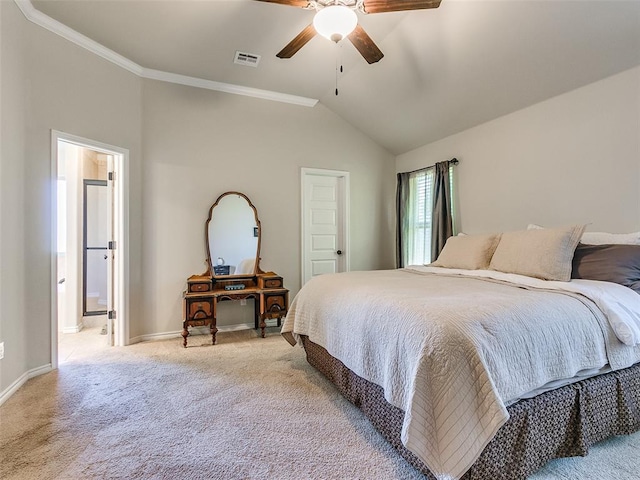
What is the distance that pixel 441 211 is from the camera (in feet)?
13.2

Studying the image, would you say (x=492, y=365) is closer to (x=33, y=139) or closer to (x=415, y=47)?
(x=415, y=47)

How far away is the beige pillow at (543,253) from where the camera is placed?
87.7 inches

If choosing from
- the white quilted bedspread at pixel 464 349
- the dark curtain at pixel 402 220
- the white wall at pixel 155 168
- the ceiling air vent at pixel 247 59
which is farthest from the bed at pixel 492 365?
the ceiling air vent at pixel 247 59

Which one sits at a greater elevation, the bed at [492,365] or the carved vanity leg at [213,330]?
the bed at [492,365]

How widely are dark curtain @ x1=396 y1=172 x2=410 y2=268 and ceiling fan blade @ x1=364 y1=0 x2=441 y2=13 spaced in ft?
9.09

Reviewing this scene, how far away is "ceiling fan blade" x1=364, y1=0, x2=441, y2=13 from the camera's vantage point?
6.59ft

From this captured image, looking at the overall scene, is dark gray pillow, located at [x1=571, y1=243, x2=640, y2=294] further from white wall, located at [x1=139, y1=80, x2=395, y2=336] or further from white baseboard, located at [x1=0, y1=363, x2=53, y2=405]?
white baseboard, located at [x1=0, y1=363, x2=53, y2=405]

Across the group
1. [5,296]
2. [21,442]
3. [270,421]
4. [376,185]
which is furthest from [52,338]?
[376,185]

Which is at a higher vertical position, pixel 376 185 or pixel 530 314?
pixel 376 185

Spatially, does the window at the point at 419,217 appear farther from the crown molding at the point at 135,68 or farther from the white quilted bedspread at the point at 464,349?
the white quilted bedspread at the point at 464,349

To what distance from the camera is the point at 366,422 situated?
1.92 m

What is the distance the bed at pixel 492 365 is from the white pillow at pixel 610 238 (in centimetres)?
18

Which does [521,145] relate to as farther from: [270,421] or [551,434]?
[270,421]

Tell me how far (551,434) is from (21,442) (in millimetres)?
2726
